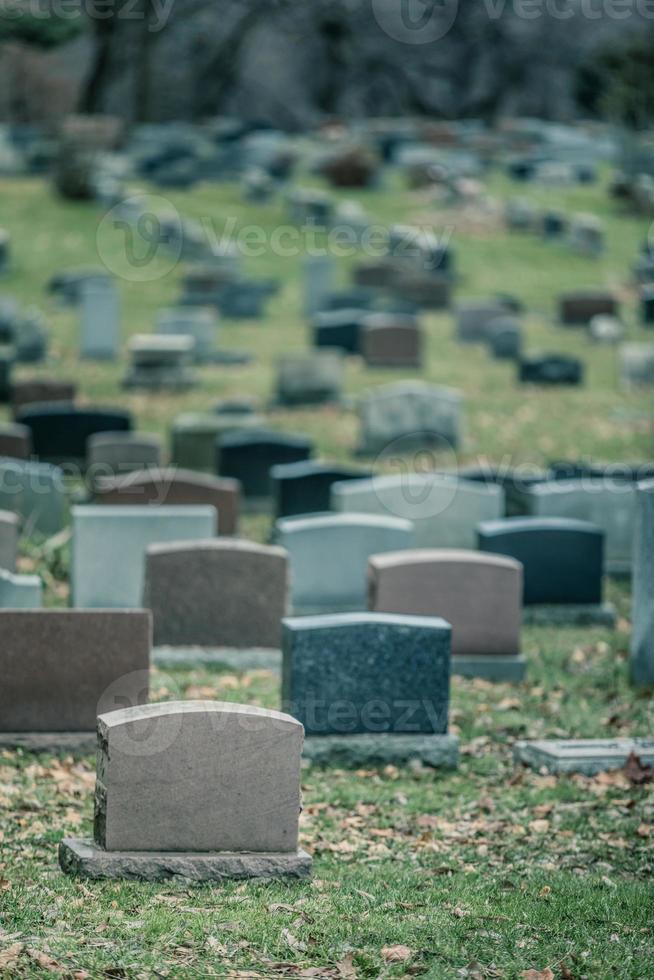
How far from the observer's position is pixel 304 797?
958 centimetres

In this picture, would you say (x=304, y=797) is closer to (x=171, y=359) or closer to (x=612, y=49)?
(x=171, y=359)

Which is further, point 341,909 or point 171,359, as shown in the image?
point 171,359

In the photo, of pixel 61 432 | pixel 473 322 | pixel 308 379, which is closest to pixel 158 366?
pixel 308 379

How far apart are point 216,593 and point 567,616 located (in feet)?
11.9

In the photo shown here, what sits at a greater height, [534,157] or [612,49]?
[612,49]

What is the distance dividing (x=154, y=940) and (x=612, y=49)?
189 feet

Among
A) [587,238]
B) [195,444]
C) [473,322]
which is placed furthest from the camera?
[587,238]

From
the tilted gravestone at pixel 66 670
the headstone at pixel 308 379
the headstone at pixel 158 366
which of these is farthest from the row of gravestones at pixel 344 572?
the headstone at pixel 158 366

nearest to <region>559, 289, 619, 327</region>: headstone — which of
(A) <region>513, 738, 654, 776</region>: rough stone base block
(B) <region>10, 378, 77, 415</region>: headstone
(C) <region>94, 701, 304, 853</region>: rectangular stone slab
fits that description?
(B) <region>10, 378, 77, 415</region>: headstone

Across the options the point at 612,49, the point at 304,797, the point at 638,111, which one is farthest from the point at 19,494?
the point at 612,49

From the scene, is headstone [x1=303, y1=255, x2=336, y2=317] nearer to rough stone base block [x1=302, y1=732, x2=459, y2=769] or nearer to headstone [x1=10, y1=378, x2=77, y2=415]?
headstone [x1=10, y1=378, x2=77, y2=415]

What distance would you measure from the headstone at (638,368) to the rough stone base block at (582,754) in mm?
15632

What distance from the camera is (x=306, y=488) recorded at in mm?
16297

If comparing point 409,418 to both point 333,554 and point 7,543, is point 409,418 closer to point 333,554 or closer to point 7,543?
point 333,554
